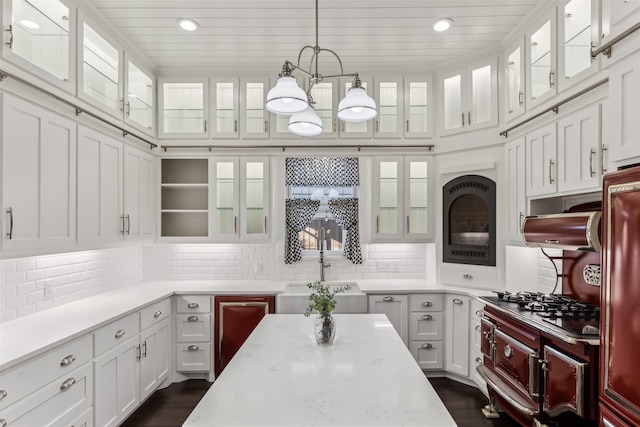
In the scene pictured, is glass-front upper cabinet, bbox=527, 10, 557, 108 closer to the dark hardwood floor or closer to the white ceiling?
the white ceiling

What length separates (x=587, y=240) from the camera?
74.5 inches

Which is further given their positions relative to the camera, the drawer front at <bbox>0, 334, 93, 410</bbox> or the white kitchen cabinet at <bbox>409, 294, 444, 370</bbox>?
the white kitchen cabinet at <bbox>409, 294, 444, 370</bbox>

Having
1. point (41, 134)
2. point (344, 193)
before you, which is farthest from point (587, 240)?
point (41, 134)

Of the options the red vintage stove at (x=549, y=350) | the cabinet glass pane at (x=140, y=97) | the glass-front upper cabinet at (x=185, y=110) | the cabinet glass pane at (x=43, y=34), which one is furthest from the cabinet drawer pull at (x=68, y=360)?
the red vintage stove at (x=549, y=350)

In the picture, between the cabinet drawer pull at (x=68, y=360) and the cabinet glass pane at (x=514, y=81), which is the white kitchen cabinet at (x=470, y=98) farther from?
the cabinet drawer pull at (x=68, y=360)

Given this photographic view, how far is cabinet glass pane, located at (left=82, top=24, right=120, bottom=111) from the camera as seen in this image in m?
2.69

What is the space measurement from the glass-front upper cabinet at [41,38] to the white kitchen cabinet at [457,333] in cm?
369

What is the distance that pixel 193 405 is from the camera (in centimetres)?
304

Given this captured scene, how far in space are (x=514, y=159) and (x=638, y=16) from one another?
1656 mm

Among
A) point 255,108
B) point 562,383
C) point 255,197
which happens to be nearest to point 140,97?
point 255,108

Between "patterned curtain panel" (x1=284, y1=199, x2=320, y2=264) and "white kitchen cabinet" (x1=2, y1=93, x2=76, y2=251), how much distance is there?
6.73 ft

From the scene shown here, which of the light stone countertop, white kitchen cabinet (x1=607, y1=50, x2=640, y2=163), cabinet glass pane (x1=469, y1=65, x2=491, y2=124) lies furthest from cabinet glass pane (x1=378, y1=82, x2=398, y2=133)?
white kitchen cabinet (x1=607, y1=50, x2=640, y2=163)

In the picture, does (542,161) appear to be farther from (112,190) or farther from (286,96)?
(112,190)

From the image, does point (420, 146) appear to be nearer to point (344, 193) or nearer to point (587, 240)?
point (344, 193)
